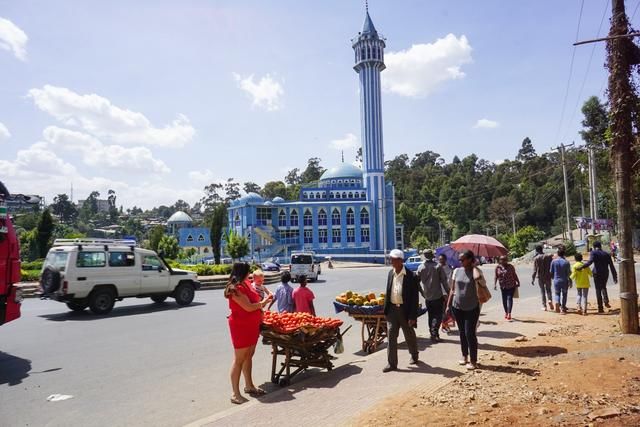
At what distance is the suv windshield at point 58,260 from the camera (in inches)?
521

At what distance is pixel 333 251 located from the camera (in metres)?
61.0

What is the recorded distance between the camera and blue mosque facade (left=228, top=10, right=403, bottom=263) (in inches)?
2373

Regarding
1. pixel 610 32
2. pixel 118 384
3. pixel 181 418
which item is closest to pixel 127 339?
pixel 118 384

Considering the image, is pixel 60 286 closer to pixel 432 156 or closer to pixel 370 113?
pixel 370 113

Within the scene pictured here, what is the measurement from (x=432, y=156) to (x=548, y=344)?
113 meters

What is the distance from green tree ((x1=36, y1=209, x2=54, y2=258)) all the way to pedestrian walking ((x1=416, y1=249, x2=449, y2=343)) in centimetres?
3938

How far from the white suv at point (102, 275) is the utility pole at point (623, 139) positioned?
12.5 m

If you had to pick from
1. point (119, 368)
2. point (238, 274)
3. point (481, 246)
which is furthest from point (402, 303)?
point (481, 246)

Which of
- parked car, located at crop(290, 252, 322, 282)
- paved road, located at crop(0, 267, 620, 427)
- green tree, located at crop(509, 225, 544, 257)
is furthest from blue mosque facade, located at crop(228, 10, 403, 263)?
paved road, located at crop(0, 267, 620, 427)

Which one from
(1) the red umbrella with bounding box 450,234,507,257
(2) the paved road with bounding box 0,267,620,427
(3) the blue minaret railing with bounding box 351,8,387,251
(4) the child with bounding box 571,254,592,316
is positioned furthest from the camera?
(3) the blue minaret railing with bounding box 351,8,387,251

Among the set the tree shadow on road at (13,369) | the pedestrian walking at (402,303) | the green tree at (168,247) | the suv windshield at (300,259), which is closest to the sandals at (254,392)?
the pedestrian walking at (402,303)

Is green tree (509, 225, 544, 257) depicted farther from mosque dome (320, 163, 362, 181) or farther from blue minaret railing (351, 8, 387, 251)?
mosque dome (320, 163, 362, 181)

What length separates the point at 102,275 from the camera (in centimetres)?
1377

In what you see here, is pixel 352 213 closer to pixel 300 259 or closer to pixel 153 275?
pixel 300 259
